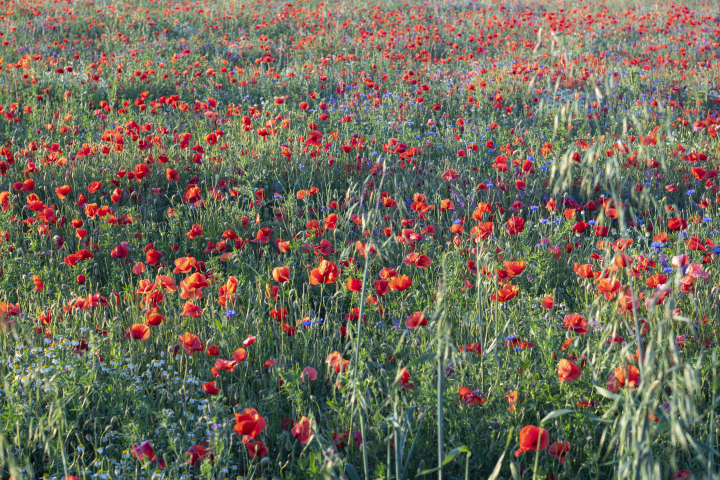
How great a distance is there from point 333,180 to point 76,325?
Answer: 7.54 feet

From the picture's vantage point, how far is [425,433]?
6.49 feet

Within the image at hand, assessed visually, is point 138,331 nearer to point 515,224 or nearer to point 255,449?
point 255,449

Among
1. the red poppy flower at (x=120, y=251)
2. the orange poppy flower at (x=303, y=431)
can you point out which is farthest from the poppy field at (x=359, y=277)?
the red poppy flower at (x=120, y=251)

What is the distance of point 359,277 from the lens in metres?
2.82

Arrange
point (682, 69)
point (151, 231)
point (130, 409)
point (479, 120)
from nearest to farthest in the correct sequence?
point (130, 409), point (151, 231), point (479, 120), point (682, 69)

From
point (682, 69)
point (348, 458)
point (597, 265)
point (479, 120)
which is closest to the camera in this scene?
point (348, 458)

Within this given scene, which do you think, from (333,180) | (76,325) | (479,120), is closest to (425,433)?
(76,325)

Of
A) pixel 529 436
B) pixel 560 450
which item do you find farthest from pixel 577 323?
pixel 529 436

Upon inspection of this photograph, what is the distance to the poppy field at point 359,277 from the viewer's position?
170cm

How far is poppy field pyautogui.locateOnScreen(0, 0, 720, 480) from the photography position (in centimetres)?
170

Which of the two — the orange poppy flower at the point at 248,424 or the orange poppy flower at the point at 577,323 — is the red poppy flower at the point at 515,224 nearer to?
the orange poppy flower at the point at 577,323

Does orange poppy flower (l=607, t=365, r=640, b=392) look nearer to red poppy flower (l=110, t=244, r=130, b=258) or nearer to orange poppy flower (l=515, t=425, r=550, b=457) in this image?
orange poppy flower (l=515, t=425, r=550, b=457)

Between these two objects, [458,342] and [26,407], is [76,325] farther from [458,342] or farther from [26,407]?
[458,342]

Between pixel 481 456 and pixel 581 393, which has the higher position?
pixel 581 393
